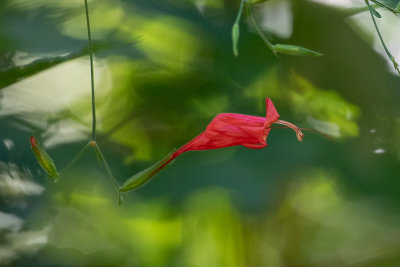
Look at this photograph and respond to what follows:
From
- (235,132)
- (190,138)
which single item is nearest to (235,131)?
(235,132)

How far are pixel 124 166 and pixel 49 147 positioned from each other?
0.18ft

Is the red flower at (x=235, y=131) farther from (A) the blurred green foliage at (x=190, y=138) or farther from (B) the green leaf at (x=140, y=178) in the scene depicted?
(A) the blurred green foliage at (x=190, y=138)

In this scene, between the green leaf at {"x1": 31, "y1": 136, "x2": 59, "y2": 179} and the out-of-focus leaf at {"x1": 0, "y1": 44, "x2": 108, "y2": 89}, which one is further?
the out-of-focus leaf at {"x1": 0, "y1": 44, "x2": 108, "y2": 89}

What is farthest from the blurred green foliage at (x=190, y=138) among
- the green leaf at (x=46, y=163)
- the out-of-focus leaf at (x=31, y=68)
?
the green leaf at (x=46, y=163)

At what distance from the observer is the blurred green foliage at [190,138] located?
0.38m

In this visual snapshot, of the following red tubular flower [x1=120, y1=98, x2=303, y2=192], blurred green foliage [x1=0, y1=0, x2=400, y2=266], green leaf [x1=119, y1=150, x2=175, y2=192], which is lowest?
blurred green foliage [x1=0, y1=0, x2=400, y2=266]

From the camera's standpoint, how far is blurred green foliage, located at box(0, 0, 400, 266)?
0.38m

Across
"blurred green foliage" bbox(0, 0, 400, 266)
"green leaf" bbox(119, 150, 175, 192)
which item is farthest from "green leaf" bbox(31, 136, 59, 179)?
"blurred green foliage" bbox(0, 0, 400, 266)

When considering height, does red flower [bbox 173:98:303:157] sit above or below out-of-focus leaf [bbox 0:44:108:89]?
above

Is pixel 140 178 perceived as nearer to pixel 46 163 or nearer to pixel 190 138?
pixel 46 163

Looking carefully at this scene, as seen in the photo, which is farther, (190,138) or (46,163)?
(190,138)

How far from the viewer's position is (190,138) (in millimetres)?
410

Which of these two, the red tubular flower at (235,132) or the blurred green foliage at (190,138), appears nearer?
the red tubular flower at (235,132)

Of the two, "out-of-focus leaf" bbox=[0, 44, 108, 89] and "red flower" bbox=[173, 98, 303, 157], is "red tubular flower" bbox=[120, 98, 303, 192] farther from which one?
"out-of-focus leaf" bbox=[0, 44, 108, 89]
